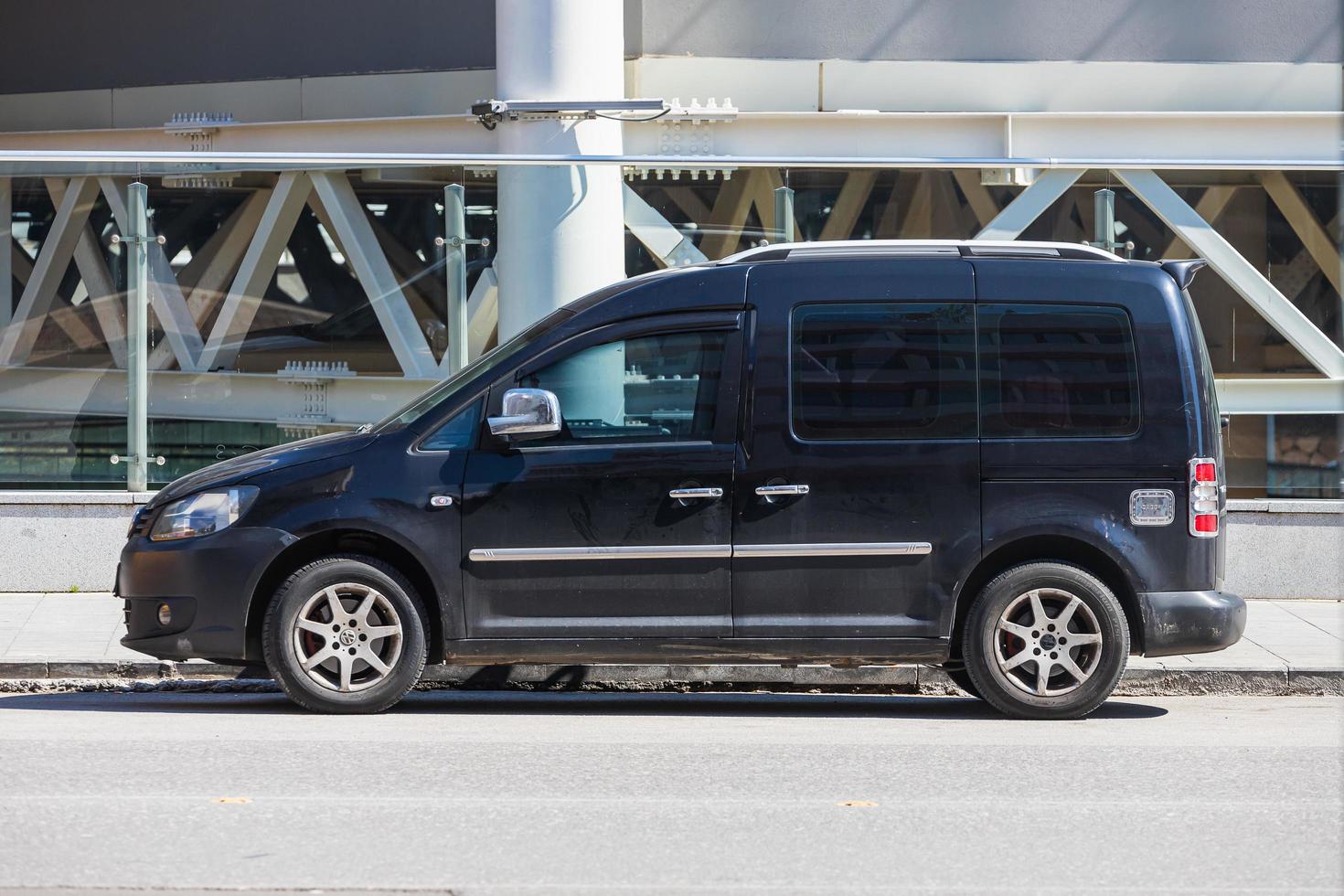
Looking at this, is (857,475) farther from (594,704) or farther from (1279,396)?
(1279,396)

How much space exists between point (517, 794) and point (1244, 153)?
9.69 m

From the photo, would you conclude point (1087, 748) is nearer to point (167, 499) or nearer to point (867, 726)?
point (867, 726)

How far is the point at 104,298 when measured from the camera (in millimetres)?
11258

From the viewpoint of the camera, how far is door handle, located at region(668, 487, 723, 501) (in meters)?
7.35

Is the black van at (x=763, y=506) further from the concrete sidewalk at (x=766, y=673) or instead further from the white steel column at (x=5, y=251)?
the white steel column at (x=5, y=251)

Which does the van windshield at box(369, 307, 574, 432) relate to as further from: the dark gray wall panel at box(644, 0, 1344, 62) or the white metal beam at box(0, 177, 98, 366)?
the dark gray wall panel at box(644, 0, 1344, 62)

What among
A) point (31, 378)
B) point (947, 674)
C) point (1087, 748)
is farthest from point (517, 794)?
point (31, 378)

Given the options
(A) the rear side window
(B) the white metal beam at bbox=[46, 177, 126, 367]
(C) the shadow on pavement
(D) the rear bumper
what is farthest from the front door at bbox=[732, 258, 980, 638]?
(B) the white metal beam at bbox=[46, 177, 126, 367]

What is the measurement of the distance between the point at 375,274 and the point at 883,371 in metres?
5.64

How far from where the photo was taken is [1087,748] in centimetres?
686

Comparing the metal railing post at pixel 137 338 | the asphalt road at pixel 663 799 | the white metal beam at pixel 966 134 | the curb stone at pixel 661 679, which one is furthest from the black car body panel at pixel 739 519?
the white metal beam at pixel 966 134

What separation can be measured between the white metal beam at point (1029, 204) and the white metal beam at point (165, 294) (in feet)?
18.4

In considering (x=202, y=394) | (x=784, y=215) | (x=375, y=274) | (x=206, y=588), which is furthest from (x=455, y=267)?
(x=206, y=588)

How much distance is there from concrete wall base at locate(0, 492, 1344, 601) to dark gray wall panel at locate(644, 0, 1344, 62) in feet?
16.5
